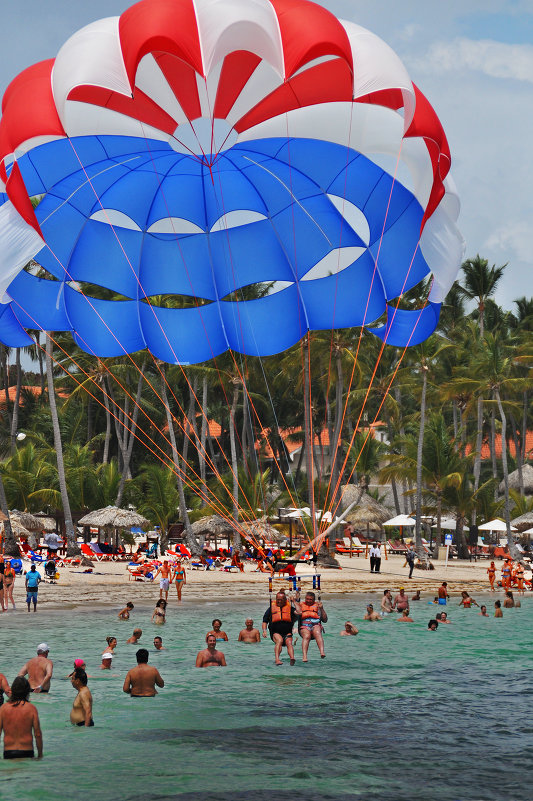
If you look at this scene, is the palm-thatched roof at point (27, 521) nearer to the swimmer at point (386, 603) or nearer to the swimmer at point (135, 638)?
the swimmer at point (386, 603)

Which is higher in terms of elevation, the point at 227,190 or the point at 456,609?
the point at 227,190

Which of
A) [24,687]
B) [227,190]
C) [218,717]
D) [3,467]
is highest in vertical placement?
[227,190]

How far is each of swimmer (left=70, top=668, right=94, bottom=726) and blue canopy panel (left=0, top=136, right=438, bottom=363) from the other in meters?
8.36

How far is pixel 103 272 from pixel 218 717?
938 centimetres

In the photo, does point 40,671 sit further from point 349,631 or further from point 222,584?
point 222,584

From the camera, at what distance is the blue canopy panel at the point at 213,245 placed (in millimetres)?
17766

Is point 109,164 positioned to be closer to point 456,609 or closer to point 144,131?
point 144,131

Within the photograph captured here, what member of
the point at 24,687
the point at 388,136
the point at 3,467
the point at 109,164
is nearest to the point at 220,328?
the point at 109,164

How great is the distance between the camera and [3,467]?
4316 cm

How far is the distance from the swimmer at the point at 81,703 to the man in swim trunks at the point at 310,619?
17.7 feet

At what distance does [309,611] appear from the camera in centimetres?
1633

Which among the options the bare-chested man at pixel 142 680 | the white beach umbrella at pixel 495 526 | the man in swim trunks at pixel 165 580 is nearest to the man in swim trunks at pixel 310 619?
the bare-chested man at pixel 142 680

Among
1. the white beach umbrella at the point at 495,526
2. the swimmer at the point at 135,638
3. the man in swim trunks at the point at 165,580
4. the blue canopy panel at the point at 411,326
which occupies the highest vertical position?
the blue canopy panel at the point at 411,326

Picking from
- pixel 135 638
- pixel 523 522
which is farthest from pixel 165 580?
pixel 523 522
